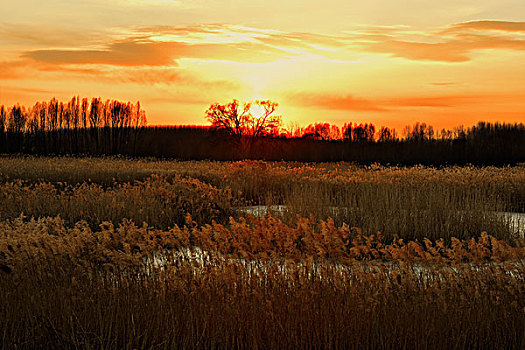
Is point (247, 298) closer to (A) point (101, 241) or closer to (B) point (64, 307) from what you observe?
(B) point (64, 307)

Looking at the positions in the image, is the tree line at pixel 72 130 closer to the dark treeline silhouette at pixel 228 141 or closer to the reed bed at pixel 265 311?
the dark treeline silhouette at pixel 228 141

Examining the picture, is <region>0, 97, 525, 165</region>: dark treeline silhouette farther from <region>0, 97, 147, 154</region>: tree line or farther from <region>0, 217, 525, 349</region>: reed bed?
<region>0, 217, 525, 349</region>: reed bed

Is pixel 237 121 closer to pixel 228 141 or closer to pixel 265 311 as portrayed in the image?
pixel 228 141

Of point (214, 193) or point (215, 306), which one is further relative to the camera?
point (214, 193)

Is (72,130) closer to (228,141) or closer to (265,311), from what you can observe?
(228,141)

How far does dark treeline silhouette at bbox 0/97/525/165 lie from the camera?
37188mm

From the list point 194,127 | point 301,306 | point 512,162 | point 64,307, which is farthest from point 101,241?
point 194,127

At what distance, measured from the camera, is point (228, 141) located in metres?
46.7

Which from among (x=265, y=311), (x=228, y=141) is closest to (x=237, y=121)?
(x=228, y=141)

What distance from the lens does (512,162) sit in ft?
115

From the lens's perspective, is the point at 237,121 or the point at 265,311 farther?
the point at 237,121

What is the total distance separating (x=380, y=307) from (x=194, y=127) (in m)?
51.2

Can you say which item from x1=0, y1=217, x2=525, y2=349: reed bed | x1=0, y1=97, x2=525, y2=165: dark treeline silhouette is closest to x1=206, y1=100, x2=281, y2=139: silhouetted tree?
x1=0, y1=97, x2=525, y2=165: dark treeline silhouette

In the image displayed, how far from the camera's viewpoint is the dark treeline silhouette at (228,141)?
37188 mm
